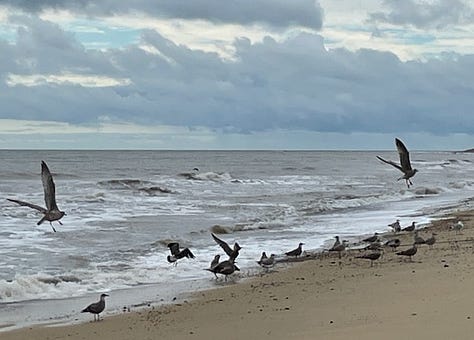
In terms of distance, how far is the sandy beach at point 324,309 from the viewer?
7363 mm

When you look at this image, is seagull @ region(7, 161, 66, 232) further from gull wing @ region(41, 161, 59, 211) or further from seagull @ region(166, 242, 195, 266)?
seagull @ region(166, 242, 195, 266)

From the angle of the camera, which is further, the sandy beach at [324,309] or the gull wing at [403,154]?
the gull wing at [403,154]

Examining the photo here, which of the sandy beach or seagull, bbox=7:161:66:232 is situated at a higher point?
seagull, bbox=7:161:66:232

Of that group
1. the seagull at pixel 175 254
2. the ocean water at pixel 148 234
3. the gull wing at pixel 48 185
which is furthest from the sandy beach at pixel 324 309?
the gull wing at pixel 48 185

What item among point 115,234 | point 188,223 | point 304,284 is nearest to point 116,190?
point 188,223

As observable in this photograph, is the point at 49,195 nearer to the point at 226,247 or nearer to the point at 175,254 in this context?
the point at 175,254

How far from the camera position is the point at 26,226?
2086 cm

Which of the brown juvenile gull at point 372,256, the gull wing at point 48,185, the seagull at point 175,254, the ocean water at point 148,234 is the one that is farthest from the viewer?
the seagull at point 175,254

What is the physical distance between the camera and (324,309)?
886 centimetres

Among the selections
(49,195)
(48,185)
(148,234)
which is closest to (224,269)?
(49,195)

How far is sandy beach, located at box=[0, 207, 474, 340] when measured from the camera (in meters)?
7.36

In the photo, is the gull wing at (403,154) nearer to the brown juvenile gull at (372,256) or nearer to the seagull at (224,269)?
the brown juvenile gull at (372,256)

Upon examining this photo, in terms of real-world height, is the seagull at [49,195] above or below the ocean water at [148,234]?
above

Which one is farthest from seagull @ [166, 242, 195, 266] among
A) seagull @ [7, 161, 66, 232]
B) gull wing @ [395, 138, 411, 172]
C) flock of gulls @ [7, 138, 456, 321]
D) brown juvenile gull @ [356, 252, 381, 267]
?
gull wing @ [395, 138, 411, 172]
